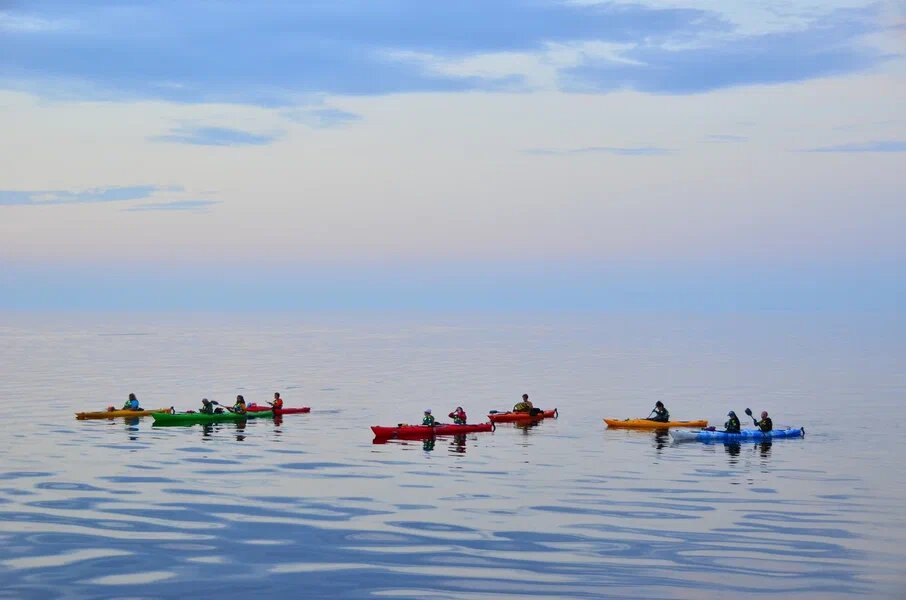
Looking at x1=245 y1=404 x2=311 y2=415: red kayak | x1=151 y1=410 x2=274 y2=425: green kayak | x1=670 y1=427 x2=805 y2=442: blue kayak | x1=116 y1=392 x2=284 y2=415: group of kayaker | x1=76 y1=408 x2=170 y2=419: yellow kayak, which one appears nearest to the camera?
x1=670 y1=427 x2=805 y2=442: blue kayak

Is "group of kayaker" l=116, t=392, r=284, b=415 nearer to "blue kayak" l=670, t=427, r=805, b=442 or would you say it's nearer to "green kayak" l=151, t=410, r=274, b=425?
"green kayak" l=151, t=410, r=274, b=425

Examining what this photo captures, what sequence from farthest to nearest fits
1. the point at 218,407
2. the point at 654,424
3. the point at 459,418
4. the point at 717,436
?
the point at 218,407
the point at 654,424
the point at 459,418
the point at 717,436

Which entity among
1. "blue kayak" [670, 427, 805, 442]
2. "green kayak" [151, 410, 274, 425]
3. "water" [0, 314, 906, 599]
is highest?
"green kayak" [151, 410, 274, 425]

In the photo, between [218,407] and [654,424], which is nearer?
[654,424]

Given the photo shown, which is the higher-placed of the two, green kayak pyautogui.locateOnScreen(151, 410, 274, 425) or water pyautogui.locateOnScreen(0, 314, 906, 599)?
green kayak pyautogui.locateOnScreen(151, 410, 274, 425)

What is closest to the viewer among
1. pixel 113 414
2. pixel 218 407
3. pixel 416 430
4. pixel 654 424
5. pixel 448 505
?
pixel 448 505

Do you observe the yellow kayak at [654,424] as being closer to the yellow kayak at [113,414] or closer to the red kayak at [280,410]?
the red kayak at [280,410]

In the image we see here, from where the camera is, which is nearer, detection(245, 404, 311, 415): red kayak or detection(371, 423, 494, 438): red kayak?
detection(371, 423, 494, 438): red kayak

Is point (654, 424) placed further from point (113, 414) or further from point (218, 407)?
point (113, 414)

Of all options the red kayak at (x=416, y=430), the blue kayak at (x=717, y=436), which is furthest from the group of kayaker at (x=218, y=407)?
the blue kayak at (x=717, y=436)

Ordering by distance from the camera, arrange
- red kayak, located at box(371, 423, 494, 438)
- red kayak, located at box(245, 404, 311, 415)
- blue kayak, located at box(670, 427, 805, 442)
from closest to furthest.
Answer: blue kayak, located at box(670, 427, 805, 442) < red kayak, located at box(371, 423, 494, 438) < red kayak, located at box(245, 404, 311, 415)

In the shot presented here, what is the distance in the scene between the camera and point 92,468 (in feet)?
159

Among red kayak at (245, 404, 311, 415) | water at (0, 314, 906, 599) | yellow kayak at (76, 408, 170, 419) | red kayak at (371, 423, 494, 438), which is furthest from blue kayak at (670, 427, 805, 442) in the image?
yellow kayak at (76, 408, 170, 419)

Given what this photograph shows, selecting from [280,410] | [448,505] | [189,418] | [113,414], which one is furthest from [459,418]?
Result: [448,505]
